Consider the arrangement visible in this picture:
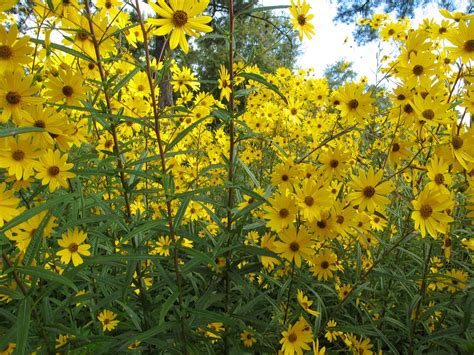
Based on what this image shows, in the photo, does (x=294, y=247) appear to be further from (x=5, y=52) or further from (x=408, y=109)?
(x=5, y=52)

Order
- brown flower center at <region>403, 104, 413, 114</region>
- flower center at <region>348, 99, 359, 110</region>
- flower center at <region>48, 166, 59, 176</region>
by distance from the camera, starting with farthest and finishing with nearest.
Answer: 1. flower center at <region>348, 99, 359, 110</region>
2. brown flower center at <region>403, 104, 413, 114</region>
3. flower center at <region>48, 166, 59, 176</region>

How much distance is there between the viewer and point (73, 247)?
58.2 inches

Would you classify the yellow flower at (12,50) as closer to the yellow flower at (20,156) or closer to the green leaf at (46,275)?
the yellow flower at (20,156)

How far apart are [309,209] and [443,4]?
30.7 feet

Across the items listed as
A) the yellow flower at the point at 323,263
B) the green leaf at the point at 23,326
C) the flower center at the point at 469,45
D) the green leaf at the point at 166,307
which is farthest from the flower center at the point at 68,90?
the flower center at the point at 469,45

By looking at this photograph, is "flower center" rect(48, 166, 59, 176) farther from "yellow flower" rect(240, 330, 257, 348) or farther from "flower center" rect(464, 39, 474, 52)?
"flower center" rect(464, 39, 474, 52)

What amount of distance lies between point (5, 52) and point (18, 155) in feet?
0.91

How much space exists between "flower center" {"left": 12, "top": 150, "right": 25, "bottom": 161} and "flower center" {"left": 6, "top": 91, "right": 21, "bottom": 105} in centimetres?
13

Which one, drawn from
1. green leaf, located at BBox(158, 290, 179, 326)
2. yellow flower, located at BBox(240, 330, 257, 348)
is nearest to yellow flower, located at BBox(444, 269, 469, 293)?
yellow flower, located at BBox(240, 330, 257, 348)

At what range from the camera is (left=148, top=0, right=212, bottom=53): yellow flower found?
1.04 meters

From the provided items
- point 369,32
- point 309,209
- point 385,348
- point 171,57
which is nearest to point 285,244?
point 309,209

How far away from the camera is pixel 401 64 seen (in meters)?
1.56

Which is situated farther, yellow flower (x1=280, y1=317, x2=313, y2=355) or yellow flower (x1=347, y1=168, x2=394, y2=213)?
yellow flower (x1=280, y1=317, x2=313, y2=355)

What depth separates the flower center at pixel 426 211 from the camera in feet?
4.41
